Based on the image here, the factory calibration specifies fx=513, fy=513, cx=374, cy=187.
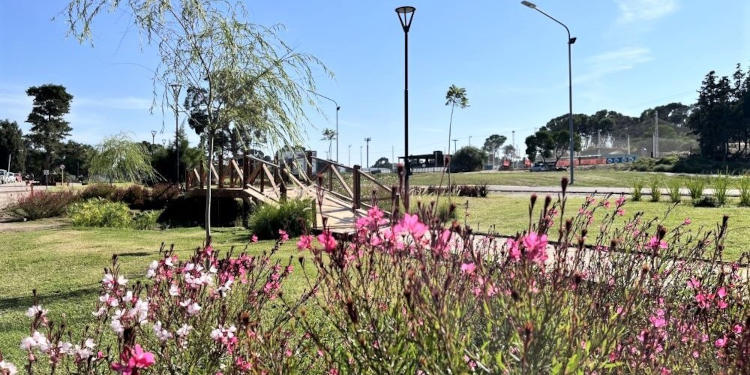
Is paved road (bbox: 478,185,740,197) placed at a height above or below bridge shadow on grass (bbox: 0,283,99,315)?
above

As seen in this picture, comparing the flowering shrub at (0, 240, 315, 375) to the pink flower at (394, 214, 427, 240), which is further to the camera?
the flowering shrub at (0, 240, 315, 375)

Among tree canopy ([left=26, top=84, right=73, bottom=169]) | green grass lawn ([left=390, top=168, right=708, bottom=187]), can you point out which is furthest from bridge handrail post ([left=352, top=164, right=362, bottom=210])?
tree canopy ([left=26, top=84, right=73, bottom=169])

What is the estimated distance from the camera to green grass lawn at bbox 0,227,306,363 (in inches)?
196

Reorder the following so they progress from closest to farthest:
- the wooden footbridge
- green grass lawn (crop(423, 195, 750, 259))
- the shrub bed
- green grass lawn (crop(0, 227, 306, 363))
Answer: green grass lawn (crop(0, 227, 306, 363)), green grass lawn (crop(423, 195, 750, 259)), the shrub bed, the wooden footbridge

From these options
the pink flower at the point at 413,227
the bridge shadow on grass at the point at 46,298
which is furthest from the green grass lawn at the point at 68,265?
the pink flower at the point at 413,227

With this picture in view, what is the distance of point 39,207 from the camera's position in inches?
711

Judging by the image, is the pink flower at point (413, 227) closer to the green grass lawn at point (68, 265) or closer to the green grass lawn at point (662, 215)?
the green grass lawn at point (68, 265)

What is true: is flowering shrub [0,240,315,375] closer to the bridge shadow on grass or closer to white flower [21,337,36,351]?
white flower [21,337,36,351]

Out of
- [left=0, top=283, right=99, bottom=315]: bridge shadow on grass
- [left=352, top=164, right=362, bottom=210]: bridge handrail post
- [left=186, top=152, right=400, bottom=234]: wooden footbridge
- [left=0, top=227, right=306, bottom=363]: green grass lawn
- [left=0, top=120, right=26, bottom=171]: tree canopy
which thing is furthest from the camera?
[left=0, top=120, right=26, bottom=171]: tree canopy

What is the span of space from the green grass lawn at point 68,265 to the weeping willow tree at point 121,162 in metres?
21.3

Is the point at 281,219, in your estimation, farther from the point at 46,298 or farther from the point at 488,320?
the point at 488,320

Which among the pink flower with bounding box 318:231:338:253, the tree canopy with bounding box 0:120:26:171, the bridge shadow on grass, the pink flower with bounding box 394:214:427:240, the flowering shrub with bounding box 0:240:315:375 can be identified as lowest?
the bridge shadow on grass

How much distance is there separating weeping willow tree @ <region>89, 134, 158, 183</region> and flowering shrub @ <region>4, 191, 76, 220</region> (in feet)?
43.2

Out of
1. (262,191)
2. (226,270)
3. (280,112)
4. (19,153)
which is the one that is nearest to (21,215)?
(262,191)
